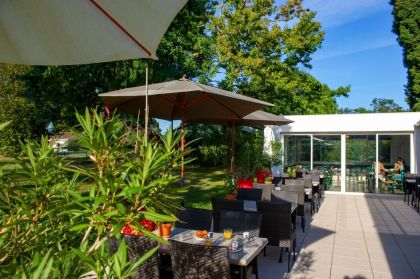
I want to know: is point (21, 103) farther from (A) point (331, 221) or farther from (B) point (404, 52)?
(B) point (404, 52)

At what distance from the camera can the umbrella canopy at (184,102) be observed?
224 inches

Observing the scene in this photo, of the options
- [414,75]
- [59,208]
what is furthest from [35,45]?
[414,75]

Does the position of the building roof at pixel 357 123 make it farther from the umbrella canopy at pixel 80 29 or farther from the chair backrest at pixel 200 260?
the umbrella canopy at pixel 80 29

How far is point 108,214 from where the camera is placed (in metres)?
1.71

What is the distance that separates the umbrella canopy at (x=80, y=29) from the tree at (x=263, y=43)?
1536 centimetres

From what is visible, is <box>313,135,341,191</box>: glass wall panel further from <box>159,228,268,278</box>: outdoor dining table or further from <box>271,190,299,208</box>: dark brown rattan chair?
<box>159,228,268,278</box>: outdoor dining table

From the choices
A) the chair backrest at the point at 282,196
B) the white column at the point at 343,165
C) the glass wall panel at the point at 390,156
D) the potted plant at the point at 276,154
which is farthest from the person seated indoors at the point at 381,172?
the chair backrest at the point at 282,196

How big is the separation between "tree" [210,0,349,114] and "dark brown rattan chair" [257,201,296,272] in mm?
11980

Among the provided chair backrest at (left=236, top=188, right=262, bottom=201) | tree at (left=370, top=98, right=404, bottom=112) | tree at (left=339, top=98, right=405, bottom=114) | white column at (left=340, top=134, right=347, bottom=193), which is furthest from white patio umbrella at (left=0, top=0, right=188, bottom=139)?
tree at (left=370, top=98, right=404, bottom=112)

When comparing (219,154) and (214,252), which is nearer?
(214,252)

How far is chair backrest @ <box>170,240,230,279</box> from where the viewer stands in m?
3.33

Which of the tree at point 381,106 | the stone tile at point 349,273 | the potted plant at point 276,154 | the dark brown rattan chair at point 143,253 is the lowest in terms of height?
the stone tile at point 349,273

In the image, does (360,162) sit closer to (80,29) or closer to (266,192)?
(266,192)

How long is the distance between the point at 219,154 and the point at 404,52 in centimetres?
1991
